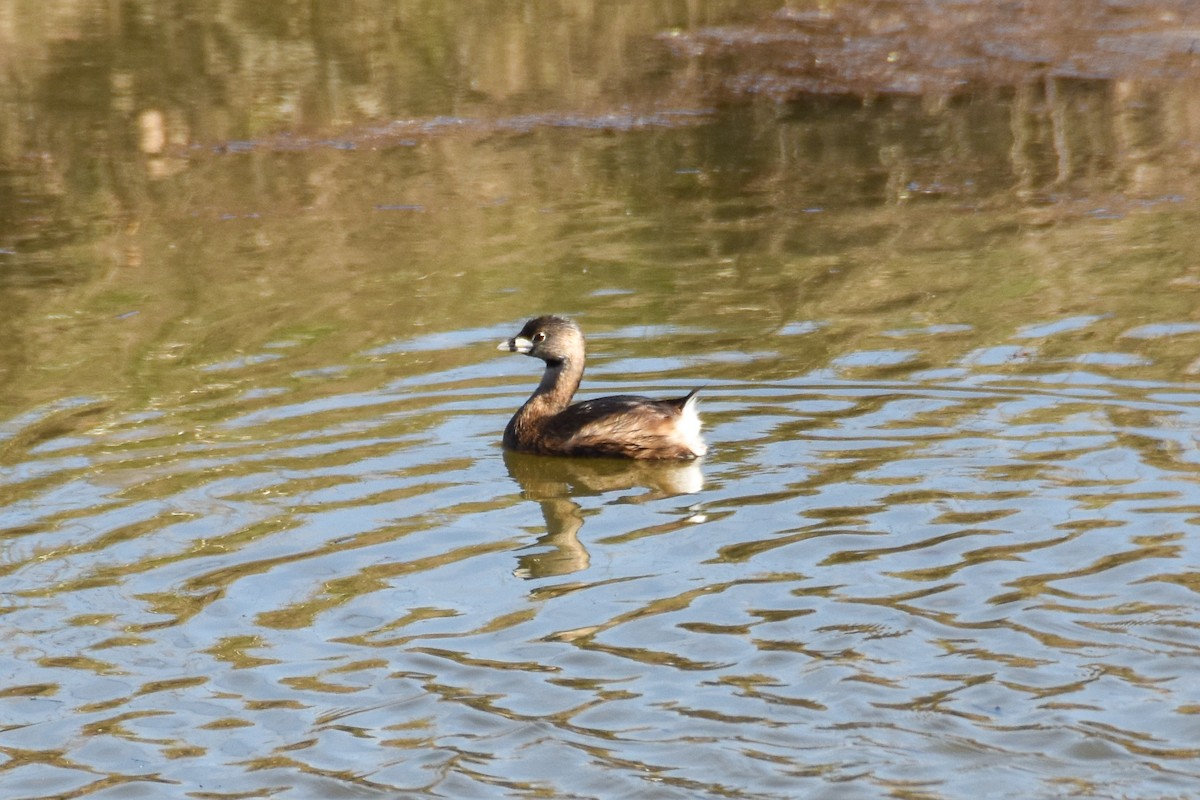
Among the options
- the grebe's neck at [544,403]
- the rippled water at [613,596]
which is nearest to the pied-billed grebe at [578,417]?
the grebe's neck at [544,403]

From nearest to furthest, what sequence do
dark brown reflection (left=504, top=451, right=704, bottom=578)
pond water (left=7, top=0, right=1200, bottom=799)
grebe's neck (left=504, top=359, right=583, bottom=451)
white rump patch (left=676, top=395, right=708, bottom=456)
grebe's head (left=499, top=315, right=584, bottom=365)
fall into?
pond water (left=7, top=0, right=1200, bottom=799) < dark brown reflection (left=504, top=451, right=704, bottom=578) < white rump patch (left=676, top=395, right=708, bottom=456) < grebe's neck (left=504, top=359, right=583, bottom=451) < grebe's head (left=499, top=315, right=584, bottom=365)

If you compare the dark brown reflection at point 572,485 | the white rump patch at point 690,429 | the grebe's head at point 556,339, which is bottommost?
the dark brown reflection at point 572,485

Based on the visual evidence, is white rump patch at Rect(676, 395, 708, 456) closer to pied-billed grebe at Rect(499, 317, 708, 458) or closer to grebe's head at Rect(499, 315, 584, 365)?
pied-billed grebe at Rect(499, 317, 708, 458)

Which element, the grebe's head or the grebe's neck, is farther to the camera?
the grebe's head

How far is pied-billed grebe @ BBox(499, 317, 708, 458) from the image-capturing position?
10.3 m

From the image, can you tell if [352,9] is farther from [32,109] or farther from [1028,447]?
[1028,447]

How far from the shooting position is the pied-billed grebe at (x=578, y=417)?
33.9 ft

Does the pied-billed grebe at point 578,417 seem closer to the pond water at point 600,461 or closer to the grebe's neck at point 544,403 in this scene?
the grebe's neck at point 544,403

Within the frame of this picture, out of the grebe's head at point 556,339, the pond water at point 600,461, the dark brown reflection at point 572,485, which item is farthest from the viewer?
the grebe's head at point 556,339

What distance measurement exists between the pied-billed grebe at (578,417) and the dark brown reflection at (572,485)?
8cm

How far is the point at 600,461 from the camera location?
11.0m

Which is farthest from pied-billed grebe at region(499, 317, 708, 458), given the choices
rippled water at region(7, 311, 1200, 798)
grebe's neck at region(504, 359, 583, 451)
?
rippled water at region(7, 311, 1200, 798)

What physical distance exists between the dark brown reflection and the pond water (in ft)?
0.15

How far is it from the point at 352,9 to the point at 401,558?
16197mm
